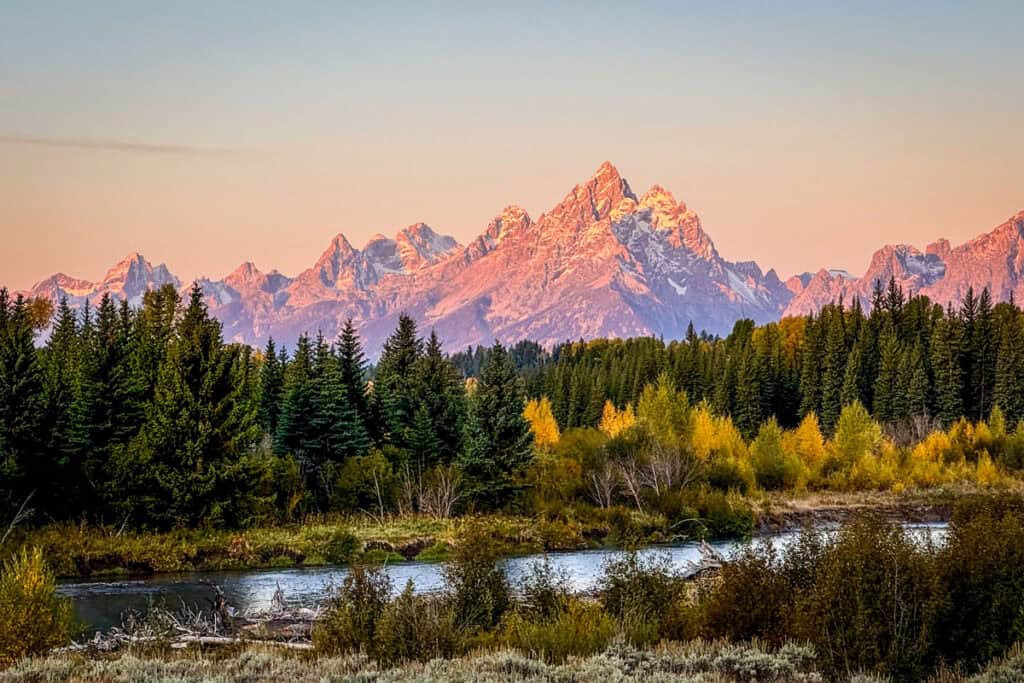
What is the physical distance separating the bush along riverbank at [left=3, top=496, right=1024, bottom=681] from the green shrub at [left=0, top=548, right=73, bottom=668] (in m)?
0.08

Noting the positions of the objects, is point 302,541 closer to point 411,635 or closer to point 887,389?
point 411,635

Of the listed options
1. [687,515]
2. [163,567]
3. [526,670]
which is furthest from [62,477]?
[526,670]

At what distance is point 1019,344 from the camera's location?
10969 centimetres

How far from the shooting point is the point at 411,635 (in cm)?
1691

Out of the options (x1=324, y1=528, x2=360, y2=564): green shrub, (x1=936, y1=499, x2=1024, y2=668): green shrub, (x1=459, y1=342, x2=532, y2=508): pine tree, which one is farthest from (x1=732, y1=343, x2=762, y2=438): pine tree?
(x1=936, y1=499, x2=1024, y2=668): green shrub

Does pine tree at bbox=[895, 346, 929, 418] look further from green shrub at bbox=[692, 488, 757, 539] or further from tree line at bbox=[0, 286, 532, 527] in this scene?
tree line at bbox=[0, 286, 532, 527]

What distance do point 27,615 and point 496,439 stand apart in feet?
142

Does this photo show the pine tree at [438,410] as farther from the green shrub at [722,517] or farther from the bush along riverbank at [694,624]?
the bush along riverbank at [694,624]

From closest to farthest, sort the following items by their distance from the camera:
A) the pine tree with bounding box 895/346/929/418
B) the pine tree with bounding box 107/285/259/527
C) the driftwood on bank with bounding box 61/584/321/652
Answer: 1. the driftwood on bank with bounding box 61/584/321/652
2. the pine tree with bounding box 107/285/259/527
3. the pine tree with bounding box 895/346/929/418

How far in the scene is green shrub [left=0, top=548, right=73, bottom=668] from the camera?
17859mm

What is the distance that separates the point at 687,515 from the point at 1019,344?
66.9 metres

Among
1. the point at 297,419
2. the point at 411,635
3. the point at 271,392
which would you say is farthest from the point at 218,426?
the point at 411,635

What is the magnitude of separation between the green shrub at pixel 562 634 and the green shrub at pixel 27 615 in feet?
28.2

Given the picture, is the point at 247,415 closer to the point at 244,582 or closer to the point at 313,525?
the point at 313,525
